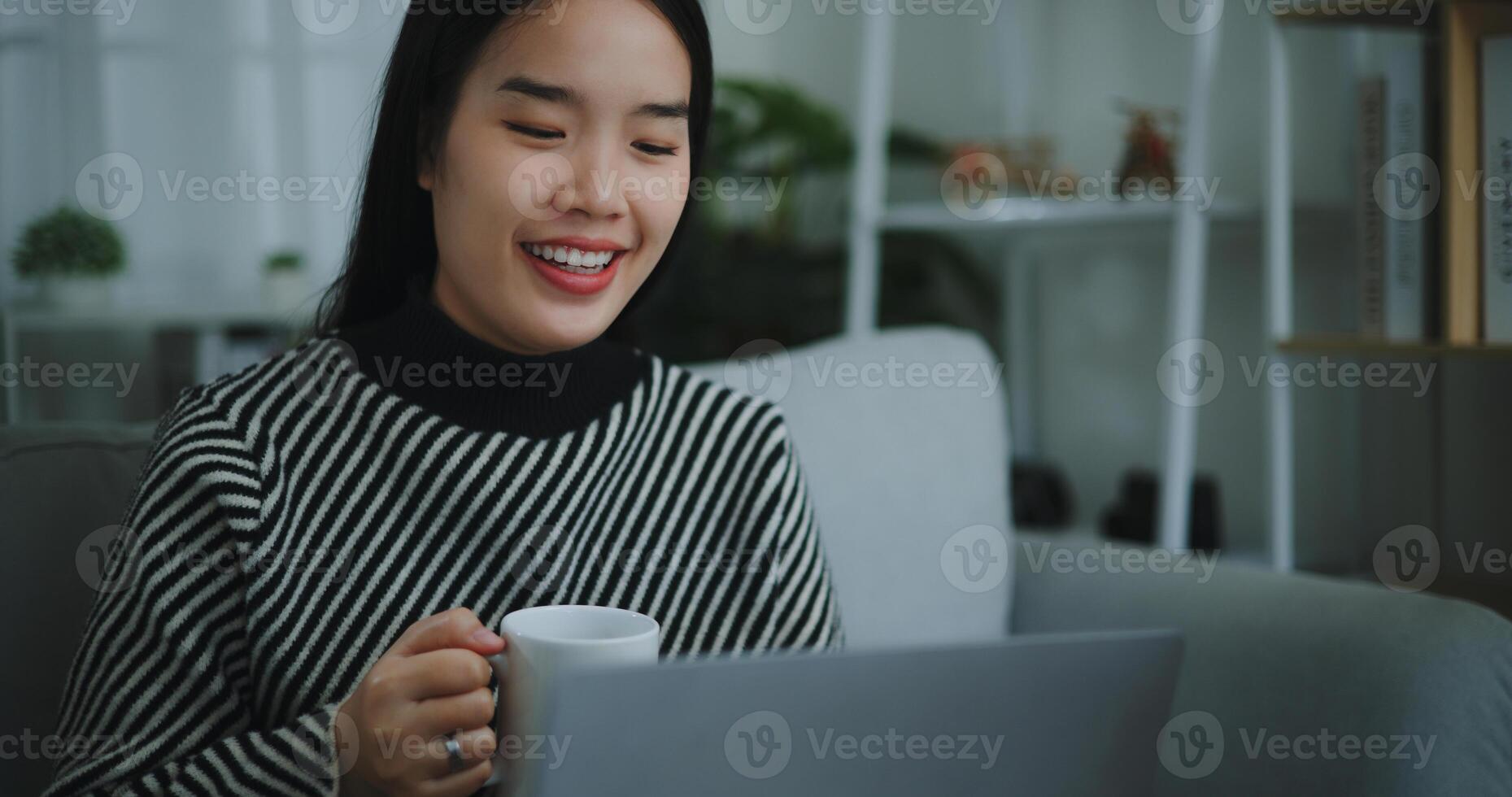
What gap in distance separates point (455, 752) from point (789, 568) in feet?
1.55

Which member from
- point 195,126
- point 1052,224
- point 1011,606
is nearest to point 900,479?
point 1011,606

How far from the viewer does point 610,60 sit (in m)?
0.87

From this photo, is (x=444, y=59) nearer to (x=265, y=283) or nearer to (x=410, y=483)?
(x=410, y=483)

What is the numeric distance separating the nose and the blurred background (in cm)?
104

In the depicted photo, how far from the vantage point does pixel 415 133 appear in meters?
0.94

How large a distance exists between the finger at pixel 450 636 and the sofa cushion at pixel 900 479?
0.63m

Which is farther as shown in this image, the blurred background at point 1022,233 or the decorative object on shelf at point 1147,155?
the decorative object on shelf at point 1147,155

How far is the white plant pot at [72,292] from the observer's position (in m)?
2.21

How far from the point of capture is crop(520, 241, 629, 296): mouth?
89cm

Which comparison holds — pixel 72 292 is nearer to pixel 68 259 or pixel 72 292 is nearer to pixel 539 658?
pixel 68 259

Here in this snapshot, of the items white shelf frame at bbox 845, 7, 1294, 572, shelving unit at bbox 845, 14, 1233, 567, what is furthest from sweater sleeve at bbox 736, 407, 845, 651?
shelving unit at bbox 845, 14, 1233, 567

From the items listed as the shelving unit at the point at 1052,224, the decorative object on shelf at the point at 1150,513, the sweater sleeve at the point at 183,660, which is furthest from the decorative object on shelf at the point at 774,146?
the sweater sleeve at the point at 183,660

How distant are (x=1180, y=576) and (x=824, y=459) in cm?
37

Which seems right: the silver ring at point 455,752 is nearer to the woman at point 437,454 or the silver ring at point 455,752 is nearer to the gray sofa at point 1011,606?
the woman at point 437,454
